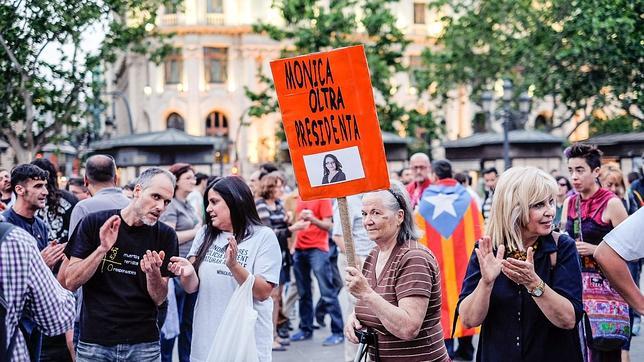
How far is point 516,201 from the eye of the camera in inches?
174

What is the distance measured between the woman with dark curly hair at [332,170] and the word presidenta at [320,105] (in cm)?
9

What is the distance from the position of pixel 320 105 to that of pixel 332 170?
34cm

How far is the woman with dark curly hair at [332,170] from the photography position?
4.94m

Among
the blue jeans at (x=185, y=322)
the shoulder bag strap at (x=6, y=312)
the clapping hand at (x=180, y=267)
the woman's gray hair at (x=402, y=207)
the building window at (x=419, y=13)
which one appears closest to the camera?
the shoulder bag strap at (x=6, y=312)

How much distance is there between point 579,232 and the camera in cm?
726

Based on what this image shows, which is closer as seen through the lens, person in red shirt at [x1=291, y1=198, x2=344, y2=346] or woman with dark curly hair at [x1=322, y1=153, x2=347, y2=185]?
woman with dark curly hair at [x1=322, y1=153, x2=347, y2=185]

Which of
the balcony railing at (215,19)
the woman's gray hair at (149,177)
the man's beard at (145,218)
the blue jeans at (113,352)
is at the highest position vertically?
the balcony railing at (215,19)

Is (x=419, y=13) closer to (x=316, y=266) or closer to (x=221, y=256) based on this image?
(x=316, y=266)

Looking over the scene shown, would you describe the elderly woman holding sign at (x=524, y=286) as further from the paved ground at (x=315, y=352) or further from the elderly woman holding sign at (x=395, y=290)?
the paved ground at (x=315, y=352)

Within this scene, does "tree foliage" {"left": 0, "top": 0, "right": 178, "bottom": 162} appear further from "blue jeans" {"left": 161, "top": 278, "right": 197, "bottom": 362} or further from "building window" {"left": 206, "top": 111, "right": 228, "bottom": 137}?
"building window" {"left": 206, "top": 111, "right": 228, "bottom": 137}

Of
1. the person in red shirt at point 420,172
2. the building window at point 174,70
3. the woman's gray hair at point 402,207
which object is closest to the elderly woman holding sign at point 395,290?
the woman's gray hair at point 402,207

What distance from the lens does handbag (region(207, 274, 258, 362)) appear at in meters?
5.28

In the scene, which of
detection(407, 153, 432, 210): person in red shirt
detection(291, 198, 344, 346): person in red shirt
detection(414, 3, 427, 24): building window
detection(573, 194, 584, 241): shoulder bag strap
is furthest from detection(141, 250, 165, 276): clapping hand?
detection(414, 3, 427, 24): building window

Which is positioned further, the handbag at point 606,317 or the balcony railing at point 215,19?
the balcony railing at point 215,19
